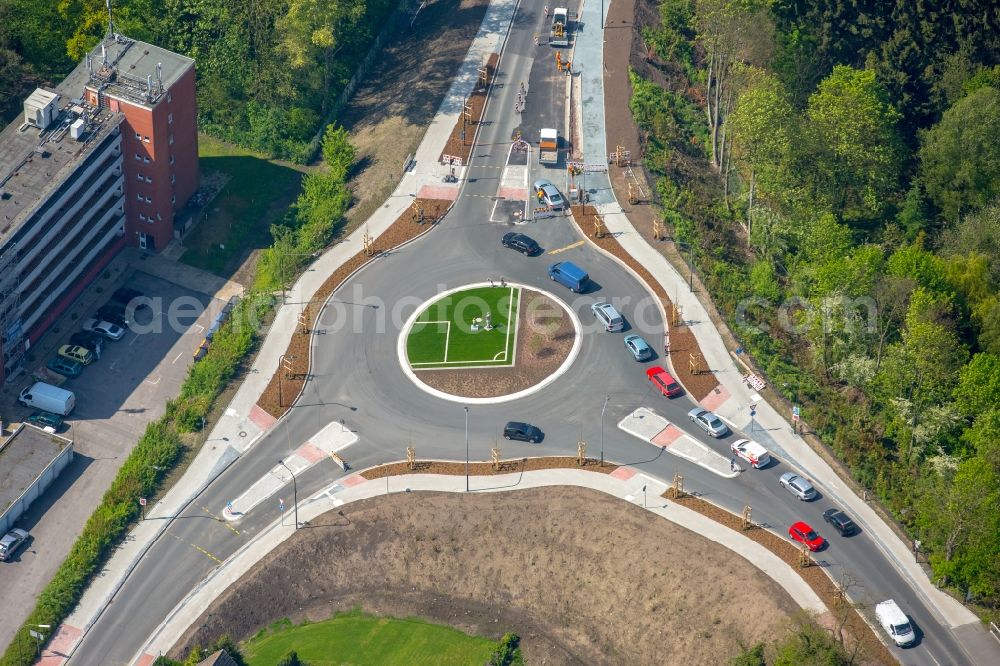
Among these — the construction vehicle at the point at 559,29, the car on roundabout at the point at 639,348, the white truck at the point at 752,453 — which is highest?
the construction vehicle at the point at 559,29

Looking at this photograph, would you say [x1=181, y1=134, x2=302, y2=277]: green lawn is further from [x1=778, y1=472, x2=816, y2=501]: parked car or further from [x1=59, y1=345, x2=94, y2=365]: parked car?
[x1=778, y1=472, x2=816, y2=501]: parked car

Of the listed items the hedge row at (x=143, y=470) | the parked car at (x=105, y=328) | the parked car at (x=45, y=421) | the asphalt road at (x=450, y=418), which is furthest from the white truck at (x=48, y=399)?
the asphalt road at (x=450, y=418)

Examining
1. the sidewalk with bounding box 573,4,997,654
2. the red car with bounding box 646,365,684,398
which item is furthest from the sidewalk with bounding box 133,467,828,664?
the red car with bounding box 646,365,684,398

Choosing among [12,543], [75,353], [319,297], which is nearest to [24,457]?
[12,543]

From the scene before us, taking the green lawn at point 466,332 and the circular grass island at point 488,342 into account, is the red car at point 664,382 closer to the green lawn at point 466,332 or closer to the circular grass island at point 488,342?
the circular grass island at point 488,342

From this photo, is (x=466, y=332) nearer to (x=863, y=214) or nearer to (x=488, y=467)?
(x=488, y=467)

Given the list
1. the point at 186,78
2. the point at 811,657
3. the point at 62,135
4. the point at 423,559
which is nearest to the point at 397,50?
the point at 186,78

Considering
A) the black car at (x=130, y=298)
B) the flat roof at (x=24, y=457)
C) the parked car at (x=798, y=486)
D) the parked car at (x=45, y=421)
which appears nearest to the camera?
the parked car at (x=798, y=486)
